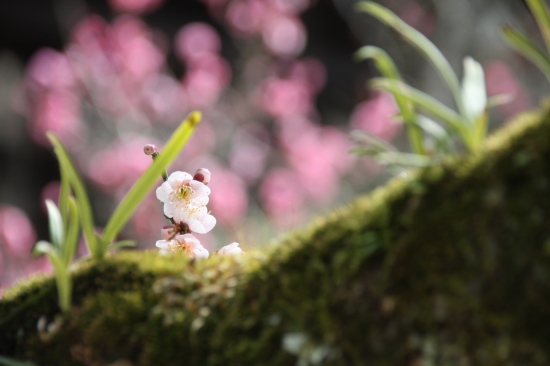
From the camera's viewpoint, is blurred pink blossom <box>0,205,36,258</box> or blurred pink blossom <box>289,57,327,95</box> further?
blurred pink blossom <box>289,57,327,95</box>

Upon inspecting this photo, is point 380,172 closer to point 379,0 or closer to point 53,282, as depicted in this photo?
point 379,0

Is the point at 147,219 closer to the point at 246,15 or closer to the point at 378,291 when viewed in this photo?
the point at 246,15

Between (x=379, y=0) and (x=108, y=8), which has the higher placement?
(x=379, y=0)

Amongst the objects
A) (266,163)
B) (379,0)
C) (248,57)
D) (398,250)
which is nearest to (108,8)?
(248,57)

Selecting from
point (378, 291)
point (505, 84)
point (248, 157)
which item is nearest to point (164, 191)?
point (378, 291)

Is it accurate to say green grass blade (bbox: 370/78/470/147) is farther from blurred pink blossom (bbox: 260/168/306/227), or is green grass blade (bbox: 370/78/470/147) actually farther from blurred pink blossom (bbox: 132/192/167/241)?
blurred pink blossom (bbox: 260/168/306/227)

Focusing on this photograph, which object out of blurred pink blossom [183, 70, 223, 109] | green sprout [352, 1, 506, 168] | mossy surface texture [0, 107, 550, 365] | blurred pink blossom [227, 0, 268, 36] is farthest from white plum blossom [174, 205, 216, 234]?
blurred pink blossom [227, 0, 268, 36]

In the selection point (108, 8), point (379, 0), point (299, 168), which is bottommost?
point (299, 168)
